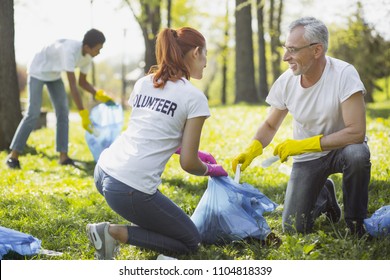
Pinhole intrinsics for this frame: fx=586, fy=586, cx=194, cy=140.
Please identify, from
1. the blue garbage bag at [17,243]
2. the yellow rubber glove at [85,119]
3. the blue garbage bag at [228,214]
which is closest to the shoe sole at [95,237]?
the blue garbage bag at [17,243]

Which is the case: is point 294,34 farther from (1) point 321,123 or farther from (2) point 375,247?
(2) point 375,247

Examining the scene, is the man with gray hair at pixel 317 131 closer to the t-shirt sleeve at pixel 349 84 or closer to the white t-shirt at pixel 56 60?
the t-shirt sleeve at pixel 349 84

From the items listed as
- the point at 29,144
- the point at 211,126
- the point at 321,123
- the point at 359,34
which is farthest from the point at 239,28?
the point at 321,123

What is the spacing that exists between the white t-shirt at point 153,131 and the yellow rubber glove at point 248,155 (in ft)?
1.97

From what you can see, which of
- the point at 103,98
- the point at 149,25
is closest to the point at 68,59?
the point at 103,98

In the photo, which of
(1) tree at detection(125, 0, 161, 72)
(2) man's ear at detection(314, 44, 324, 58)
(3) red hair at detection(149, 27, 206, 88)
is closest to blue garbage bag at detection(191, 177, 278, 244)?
(3) red hair at detection(149, 27, 206, 88)

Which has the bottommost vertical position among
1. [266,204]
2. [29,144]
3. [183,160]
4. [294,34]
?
[29,144]

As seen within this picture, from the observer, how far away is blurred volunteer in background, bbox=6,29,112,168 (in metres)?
6.14

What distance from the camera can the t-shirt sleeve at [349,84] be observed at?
11.2 ft

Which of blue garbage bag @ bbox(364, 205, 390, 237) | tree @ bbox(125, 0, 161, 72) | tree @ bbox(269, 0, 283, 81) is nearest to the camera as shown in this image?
blue garbage bag @ bbox(364, 205, 390, 237)

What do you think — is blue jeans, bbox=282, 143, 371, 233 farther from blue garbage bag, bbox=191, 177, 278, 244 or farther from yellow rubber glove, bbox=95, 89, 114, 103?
yellow rubber glove, bbox=95, 89, 114, 103

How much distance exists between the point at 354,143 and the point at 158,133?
1202 millimetres
